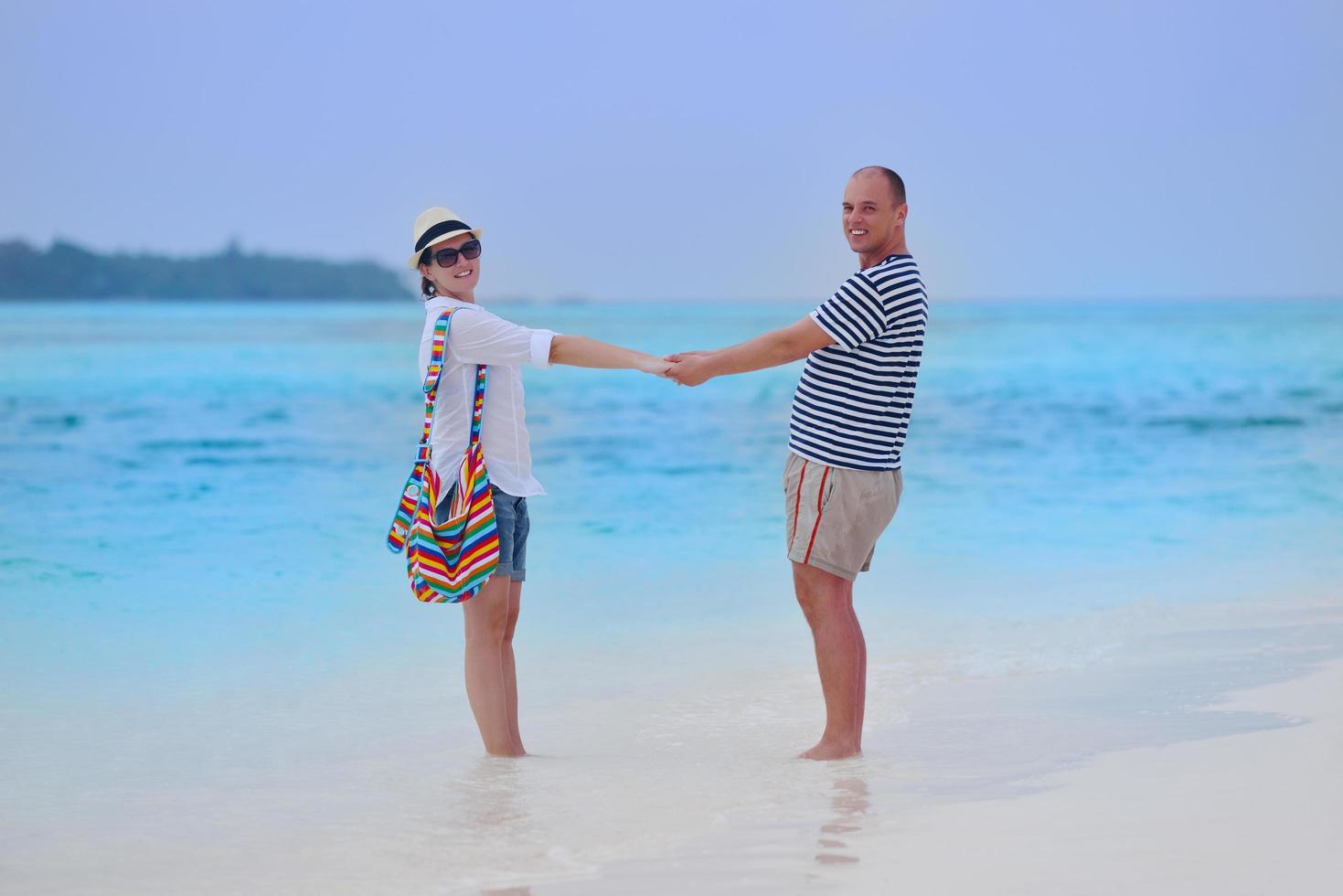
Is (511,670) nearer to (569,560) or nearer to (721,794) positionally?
(721,794)

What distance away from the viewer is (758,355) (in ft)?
11.2

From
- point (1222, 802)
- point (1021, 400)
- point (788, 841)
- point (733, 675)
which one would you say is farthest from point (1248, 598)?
point (1021, 400)

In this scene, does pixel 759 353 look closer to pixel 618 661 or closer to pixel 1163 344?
pixel 618 661

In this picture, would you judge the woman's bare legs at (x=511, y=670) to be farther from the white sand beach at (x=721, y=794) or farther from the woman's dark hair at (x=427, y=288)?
the woman's dark hair at (x=427, y=288)

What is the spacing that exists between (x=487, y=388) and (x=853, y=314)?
0.89m

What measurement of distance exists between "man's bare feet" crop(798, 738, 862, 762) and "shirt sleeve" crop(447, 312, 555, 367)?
3.83 ft

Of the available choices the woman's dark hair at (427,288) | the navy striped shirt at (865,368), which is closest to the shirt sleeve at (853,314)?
the navy striped shirt at (865,368)

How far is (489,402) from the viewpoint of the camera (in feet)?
10.8

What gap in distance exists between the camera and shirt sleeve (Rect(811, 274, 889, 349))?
3211 mm

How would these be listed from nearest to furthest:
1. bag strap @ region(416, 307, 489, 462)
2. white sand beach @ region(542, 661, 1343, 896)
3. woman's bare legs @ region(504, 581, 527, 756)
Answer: white sand beach @ region(542, 661, 1343, 896) < bag strap @ region(416, 307, 489, 462) < woman's bare legs @ region(504, 581, 527, 756)

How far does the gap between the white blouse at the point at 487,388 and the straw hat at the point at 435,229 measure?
0.13 metres

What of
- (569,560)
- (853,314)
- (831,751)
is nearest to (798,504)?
(853,314)

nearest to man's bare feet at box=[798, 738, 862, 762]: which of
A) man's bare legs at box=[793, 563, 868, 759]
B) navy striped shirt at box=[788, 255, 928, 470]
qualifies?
man's bare legs at box=[793, 563, 868, 759]

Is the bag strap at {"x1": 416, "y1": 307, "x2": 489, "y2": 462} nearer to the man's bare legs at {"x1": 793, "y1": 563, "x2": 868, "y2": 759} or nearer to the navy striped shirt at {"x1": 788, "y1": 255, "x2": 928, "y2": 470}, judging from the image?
the navy striped shirt at {"x1": 788, "y1": 255, "x2": 928, "y2": 470}
